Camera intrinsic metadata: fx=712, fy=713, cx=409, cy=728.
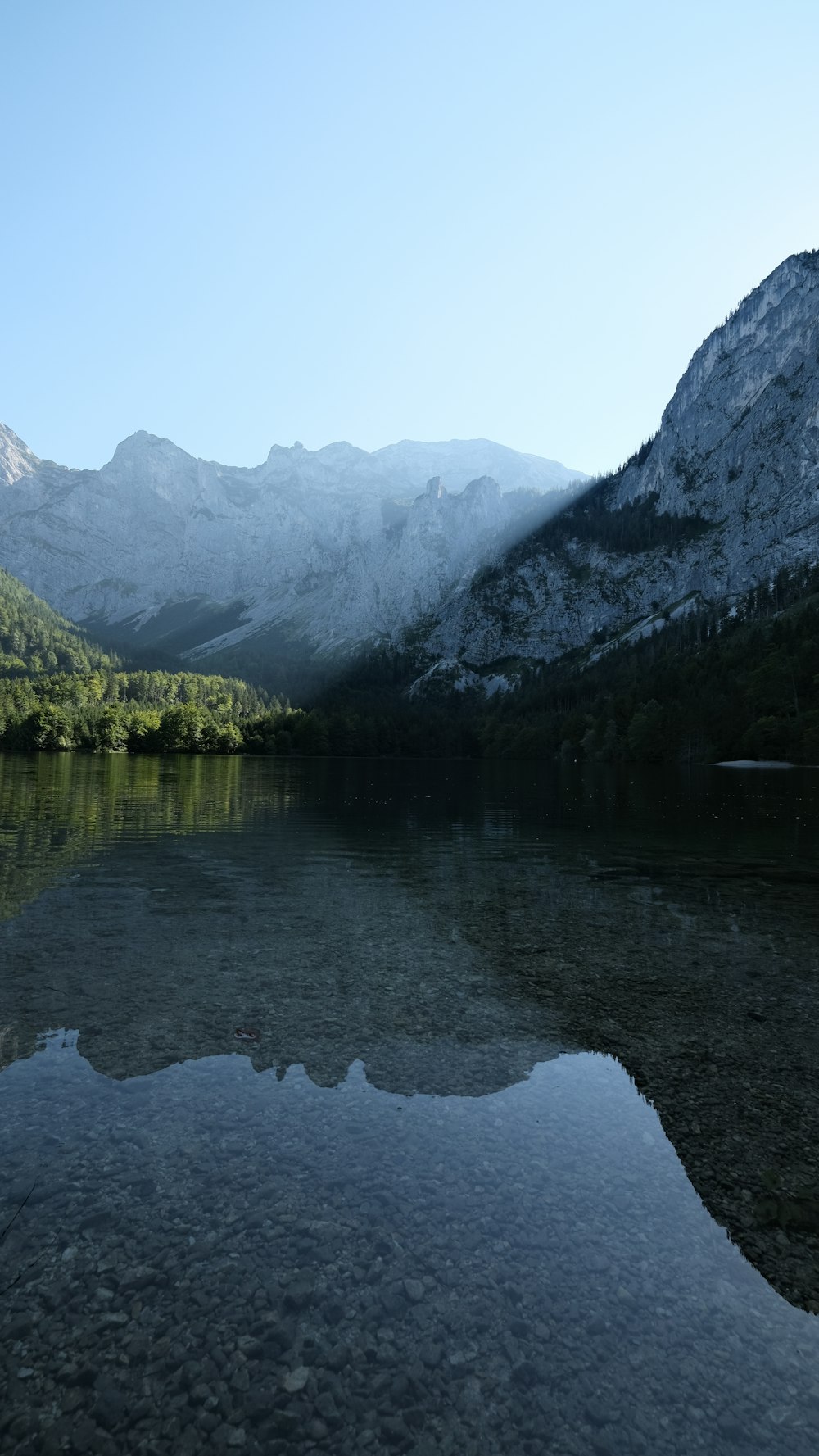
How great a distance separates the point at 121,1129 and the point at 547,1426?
23.4 ft

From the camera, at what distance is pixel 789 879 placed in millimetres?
32812

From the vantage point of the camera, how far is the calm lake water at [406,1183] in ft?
20.6

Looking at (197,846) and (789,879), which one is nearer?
(789,879)

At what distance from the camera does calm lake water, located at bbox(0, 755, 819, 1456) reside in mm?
6270

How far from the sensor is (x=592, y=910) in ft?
86.8

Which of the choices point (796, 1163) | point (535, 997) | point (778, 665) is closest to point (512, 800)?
point (535, 997)

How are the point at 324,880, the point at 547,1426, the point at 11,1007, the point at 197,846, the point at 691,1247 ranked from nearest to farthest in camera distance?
the point at 547,1426
the point at 691,1247
the point at 11,1007
the point at 324,880
the point at 197,846

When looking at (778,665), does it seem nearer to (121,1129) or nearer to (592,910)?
(592,910)

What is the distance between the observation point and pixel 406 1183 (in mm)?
9539

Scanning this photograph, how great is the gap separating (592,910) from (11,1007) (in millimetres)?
18986

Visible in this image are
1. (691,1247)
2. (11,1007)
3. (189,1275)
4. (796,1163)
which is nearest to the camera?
(189,1275)

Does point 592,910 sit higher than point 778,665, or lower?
lower

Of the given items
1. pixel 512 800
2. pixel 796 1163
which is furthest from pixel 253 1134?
pixel 512 800

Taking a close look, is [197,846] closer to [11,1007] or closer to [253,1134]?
[11,1007]
